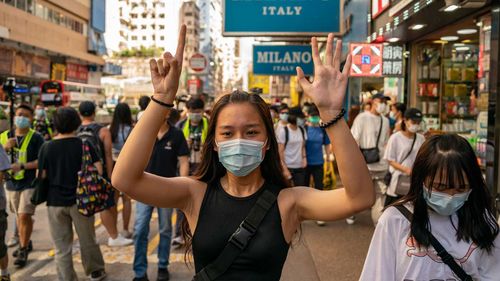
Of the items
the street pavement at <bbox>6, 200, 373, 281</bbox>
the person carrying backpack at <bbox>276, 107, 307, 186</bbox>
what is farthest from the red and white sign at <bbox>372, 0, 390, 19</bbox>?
the street pavement at <bbox>6, 200, 373, 281</bbox>

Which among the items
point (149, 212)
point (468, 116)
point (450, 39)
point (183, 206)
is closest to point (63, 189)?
point (149, 212)

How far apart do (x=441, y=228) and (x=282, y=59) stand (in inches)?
389

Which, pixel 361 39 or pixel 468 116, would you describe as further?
pixel 361 39

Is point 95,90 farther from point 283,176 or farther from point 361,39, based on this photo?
point 283,176

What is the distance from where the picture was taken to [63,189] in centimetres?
527

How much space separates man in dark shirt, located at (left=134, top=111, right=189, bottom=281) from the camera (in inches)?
213

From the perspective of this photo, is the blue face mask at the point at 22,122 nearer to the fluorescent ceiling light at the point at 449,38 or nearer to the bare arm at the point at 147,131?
the bare arm at the point at 147,131

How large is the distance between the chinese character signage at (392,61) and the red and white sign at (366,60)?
677 millimetres

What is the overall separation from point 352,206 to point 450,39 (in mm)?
9519

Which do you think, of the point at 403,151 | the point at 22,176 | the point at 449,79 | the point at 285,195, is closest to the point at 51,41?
the point at 449,79

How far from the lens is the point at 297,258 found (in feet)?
21.1

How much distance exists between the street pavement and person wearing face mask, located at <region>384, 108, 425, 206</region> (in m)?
0.94

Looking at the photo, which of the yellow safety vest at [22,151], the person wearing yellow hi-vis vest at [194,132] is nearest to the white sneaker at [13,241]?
the yellow safety vest at [22,151]

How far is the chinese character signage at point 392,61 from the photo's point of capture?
422 inches
